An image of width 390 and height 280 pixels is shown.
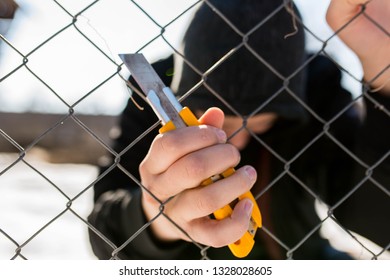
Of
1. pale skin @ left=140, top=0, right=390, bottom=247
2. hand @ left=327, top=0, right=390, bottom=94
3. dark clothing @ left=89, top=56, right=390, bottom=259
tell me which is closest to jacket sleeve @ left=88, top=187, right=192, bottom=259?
dark clothing @ left=89, top=56, right=390, bottom=259

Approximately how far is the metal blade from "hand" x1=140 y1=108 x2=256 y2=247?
34mm

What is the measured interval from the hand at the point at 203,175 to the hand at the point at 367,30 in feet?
1.37

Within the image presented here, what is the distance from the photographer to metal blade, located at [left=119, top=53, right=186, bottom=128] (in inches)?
42.6

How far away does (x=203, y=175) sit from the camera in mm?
1082

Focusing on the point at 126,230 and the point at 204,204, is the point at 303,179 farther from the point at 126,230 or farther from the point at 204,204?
the point at 204,204

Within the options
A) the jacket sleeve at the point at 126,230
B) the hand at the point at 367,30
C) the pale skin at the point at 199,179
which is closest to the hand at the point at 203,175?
the pale skin at the point at 199,179

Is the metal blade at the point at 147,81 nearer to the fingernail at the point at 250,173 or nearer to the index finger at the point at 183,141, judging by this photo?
the index finger at the point at 183,141

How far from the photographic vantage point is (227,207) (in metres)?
1.13

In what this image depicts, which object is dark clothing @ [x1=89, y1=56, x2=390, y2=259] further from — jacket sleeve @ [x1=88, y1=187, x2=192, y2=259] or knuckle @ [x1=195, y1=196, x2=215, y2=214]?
knuckle @ [x1=195, y1=196, x2=215, y2=214]

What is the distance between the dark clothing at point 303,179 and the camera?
148 cm

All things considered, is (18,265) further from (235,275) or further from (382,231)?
(382,231)

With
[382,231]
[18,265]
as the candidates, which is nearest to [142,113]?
[18,265]

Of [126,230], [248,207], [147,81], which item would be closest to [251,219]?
[248,207]

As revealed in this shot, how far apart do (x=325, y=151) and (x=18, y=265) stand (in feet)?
3.09
